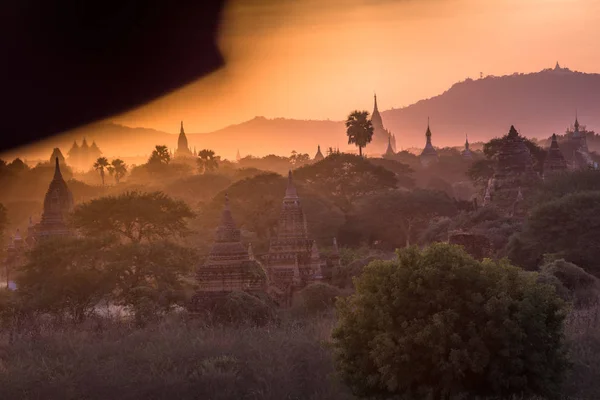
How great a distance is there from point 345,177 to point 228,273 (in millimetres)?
46046

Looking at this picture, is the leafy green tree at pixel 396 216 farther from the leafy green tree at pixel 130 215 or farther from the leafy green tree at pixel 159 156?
the leafy green tree at pixel 159 156

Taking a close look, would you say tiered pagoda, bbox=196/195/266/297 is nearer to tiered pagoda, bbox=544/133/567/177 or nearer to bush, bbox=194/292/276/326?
bush, bbox=194/292/276/326

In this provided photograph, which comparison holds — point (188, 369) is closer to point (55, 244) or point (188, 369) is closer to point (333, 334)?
point (333, 334)

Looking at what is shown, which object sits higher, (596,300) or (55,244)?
(55,244)

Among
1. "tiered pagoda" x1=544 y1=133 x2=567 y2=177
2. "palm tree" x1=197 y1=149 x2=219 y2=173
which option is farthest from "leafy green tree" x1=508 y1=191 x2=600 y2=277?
"palm tree" x1=197 y1=149 x2=219 y2=173

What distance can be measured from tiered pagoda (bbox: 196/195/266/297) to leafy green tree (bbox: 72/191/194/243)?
61.5ft

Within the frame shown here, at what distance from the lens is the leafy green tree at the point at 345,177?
76688mm

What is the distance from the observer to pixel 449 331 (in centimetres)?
1738

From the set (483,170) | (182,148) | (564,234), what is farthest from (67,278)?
(182,148)

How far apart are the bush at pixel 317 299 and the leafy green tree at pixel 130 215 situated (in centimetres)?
2077

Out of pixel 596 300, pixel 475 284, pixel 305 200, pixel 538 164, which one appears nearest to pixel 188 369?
pixel 475 284

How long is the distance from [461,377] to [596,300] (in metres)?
11.4

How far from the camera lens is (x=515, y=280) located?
60.0 feet

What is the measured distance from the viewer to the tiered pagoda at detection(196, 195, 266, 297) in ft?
107
